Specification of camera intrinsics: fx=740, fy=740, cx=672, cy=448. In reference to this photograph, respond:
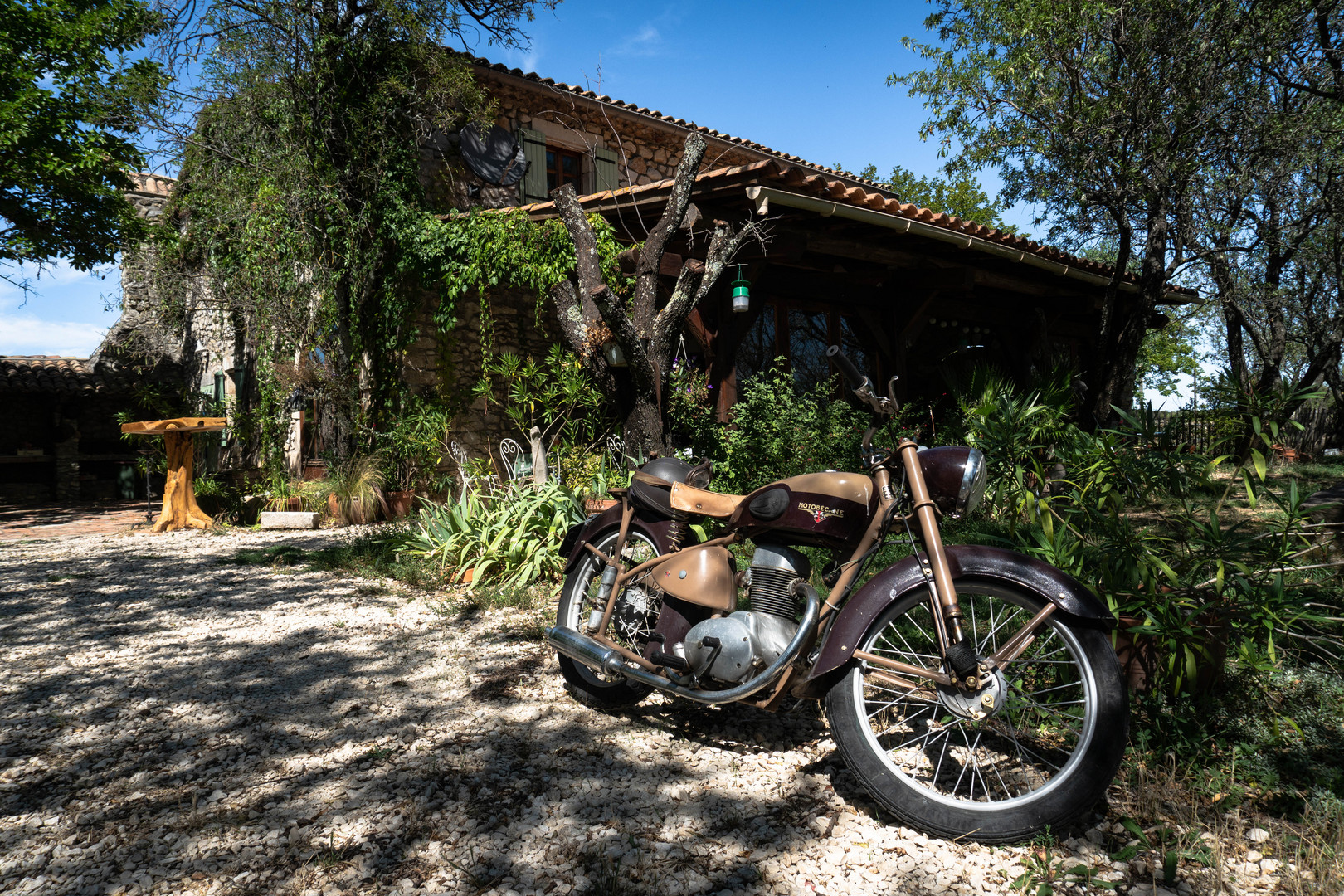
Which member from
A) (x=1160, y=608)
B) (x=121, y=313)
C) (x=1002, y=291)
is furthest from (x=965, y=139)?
(x=121, y=313)

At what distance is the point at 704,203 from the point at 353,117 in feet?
15.2

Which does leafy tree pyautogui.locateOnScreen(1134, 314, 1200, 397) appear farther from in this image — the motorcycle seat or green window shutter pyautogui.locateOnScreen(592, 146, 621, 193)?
the motorcycle seat

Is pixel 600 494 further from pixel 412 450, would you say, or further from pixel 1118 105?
pixel 1118 105

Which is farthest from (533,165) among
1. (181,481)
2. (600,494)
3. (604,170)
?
(600,494)

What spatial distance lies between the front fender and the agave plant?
112 inches

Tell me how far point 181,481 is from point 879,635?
8687mm

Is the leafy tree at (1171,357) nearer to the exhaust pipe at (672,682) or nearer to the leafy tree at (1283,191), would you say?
the leafy tree at (1283,191)

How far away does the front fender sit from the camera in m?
1.88

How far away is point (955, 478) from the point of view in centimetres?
205

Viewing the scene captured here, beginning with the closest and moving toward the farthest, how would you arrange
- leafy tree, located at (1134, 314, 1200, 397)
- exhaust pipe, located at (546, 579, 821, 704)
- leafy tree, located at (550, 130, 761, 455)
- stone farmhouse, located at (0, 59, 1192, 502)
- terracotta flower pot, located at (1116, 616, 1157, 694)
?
exhaust pipe, located at (546, 579, 821, 704), terracotta flower pot, located at (1116, 616, 1157, 694), leafy tree, located at (550, 130, 761, 455), stone farmhouse, located at (0, 59, 1192, 502), leafy tree, located at (1134, 314, 1200, 397)

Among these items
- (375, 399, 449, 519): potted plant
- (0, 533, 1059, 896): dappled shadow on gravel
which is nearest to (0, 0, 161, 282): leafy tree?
(375, 399, 449, 519): potted plant

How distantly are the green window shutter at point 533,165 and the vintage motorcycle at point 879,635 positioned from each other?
829 centimetres

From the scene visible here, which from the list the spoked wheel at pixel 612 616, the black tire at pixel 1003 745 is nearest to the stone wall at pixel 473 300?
the spoked wheel at pixel 612 616

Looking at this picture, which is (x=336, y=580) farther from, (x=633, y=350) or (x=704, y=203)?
(x=704, y=203)
